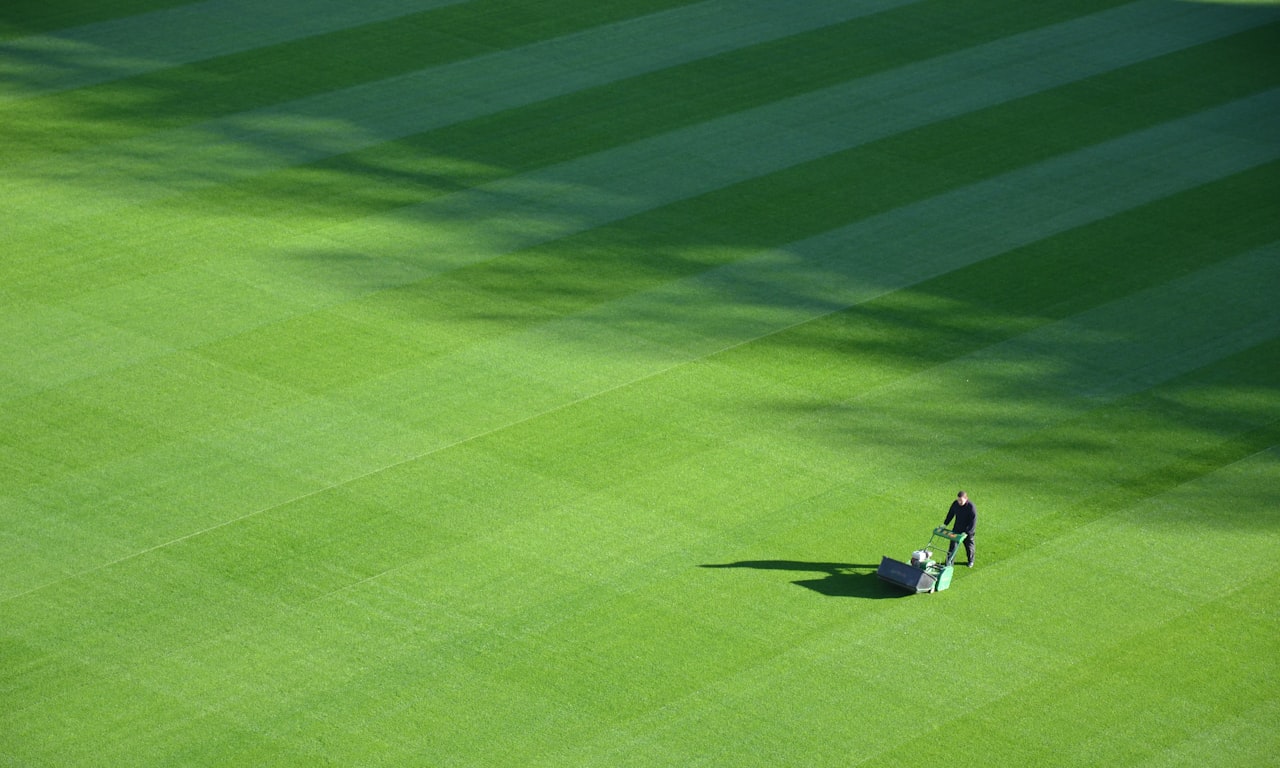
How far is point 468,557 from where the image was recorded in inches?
679

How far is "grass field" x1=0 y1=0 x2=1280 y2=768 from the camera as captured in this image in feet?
50.5

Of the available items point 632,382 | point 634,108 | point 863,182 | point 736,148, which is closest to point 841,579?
point 632,382

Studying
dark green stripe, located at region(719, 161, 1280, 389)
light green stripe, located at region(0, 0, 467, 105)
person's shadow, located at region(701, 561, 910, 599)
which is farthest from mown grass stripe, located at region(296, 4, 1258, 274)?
person's shadow, located at region(701, 561, 910, 599)

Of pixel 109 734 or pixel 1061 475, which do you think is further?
pixel 1061 475

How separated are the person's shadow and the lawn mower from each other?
125 millimetres

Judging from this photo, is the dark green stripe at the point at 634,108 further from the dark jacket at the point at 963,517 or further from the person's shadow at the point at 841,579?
the dark jacket at the point at 963,517

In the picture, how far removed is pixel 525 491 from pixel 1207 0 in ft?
71.4

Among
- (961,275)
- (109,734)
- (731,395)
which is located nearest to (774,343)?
(731,395)

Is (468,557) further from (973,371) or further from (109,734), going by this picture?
(973,371)

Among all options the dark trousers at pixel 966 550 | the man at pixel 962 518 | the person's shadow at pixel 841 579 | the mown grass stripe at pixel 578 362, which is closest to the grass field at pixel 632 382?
the mown grass stripe at pixel 578 362

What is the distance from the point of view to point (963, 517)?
16.9 m

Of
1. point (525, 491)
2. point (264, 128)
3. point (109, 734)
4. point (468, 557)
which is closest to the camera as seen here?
point (109, 734)

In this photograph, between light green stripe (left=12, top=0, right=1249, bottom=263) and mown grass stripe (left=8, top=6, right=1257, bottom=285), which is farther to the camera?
mown grass stripe (left=8, top=6, right=1257, bottom=285)

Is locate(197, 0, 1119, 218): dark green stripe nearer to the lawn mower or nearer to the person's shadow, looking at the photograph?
the person's shadow
